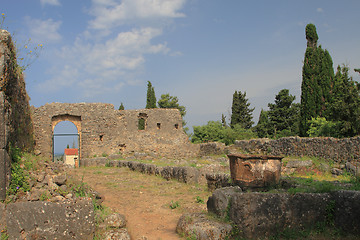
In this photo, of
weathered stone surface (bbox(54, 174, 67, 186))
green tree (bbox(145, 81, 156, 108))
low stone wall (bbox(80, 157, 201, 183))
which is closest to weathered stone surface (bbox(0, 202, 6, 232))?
weathered stone surface (bbox(54, 174, 67, 186))

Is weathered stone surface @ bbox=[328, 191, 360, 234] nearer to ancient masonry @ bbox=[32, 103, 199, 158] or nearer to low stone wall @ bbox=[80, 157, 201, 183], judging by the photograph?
low stone wall @ bbox=[80, 157, 201, 183]

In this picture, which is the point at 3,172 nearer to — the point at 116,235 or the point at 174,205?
the point at 116,235

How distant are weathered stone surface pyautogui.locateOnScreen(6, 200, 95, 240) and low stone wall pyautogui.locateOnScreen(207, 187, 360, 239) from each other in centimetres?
220

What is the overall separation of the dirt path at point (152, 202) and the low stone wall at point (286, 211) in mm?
1168

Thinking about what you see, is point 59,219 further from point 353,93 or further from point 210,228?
point 353,93

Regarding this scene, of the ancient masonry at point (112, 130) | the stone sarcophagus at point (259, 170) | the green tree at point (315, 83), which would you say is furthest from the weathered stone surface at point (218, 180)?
the green tree at point (315, 83)

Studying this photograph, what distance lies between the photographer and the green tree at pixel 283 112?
114ft

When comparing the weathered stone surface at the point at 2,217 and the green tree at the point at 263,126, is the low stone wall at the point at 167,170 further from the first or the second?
the green tree at the point at 263,126

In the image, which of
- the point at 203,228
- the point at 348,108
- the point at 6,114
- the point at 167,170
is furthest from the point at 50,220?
the point at 348,108

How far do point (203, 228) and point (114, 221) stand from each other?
167 cm

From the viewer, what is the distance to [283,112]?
35.2 meters

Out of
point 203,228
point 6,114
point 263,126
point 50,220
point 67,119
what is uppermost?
point 67,119

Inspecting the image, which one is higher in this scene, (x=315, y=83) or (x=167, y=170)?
(x=315, y=83)

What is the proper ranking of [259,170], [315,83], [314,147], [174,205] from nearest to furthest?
1. [259,170]
2. [174,205]
3. [314,147]
4. [315,83]
